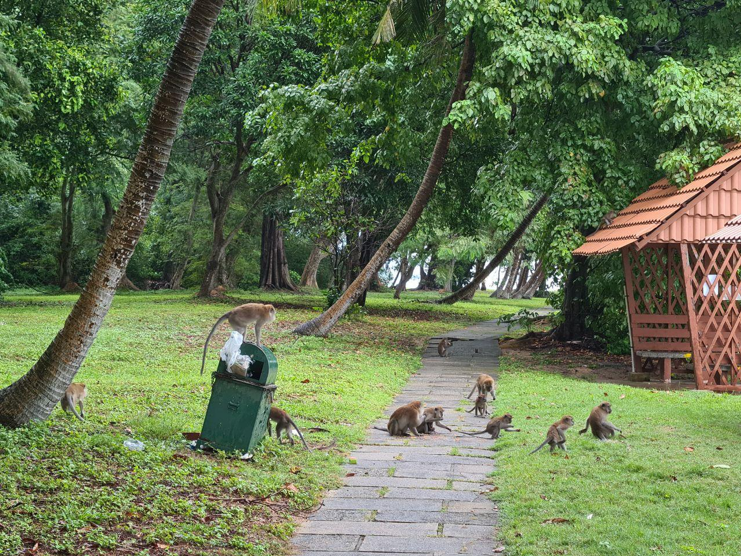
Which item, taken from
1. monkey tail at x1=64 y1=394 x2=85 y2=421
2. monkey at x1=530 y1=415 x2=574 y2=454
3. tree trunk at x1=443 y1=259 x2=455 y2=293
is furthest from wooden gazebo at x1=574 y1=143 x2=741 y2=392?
tree trunk at x1=443 y1=259 x2=455 y2=293

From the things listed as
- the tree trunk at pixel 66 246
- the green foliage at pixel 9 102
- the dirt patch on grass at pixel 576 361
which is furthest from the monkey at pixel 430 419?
the tree trunk at pixel 66 246

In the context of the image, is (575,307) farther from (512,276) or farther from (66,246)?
(512,276)

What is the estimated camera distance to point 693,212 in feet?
47.7

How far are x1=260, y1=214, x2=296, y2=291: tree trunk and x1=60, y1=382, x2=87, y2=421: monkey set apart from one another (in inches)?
1099

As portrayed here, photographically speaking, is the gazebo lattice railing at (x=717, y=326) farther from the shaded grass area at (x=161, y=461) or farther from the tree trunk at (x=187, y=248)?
the tree trunk at (x=187, y=248)

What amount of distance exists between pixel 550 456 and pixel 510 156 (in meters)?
9.80

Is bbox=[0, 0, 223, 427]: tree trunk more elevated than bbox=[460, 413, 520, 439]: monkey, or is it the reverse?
bbox=[0, 0, 223, 427]: tree trunk

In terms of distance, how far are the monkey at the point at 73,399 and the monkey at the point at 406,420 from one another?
3.57 metres

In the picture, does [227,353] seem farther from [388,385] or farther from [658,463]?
[388,385]

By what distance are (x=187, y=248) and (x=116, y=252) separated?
30819mm

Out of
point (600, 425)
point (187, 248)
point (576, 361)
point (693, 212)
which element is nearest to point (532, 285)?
point (187, 248)

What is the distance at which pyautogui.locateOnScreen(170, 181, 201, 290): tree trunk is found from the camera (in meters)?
37.6

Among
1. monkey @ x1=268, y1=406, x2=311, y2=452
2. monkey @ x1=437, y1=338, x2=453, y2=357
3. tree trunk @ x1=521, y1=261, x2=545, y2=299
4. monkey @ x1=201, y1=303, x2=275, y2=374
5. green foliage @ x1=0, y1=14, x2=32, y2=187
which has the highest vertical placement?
green foliage @ x1=0, y1=14, x2=32, y2=187

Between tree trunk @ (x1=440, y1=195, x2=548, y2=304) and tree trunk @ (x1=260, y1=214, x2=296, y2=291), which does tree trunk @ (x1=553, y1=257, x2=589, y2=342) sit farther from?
tree trunk @ (x1=260, y1=214, x2=296, y2=291)
